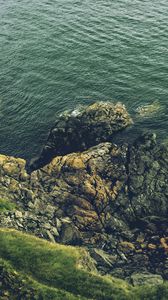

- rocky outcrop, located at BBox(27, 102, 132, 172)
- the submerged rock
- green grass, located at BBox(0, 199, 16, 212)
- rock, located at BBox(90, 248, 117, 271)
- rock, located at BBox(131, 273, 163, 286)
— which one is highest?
the submerged rock

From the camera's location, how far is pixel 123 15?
204 ft

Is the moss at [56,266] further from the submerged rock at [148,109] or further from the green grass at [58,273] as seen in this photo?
the submerged rock at [148,109]

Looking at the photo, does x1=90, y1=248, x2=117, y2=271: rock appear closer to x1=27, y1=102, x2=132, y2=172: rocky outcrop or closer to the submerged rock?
x1=27, y1=102, x2=132, y2=172: rocky outcrop

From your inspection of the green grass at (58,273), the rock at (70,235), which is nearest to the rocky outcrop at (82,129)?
the rock at (70,235)

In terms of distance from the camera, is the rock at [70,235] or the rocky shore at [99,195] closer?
the rocky shore at [99,195]

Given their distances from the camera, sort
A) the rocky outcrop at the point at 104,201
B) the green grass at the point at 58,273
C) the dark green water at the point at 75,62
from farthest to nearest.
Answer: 1. the dark green water at the point at 75,62
2. the rocky outcrop at the point at 104,201
3. the green grass at the point at 58,273

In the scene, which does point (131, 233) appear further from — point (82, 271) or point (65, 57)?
point (65, 57)

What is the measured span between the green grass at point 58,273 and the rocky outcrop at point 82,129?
10.1 m

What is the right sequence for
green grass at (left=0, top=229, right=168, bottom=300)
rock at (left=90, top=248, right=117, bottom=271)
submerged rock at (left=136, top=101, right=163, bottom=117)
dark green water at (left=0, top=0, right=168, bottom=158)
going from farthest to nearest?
dark green water at (left=0, top=0, right=168, bottom=158)
submerged rock at (left=136, top=101, right=163, bottom=117)
rock at (left=90, top=248, right=117, bottom=271)
green grass at (left=0, top=229, right=168, bottom=300)

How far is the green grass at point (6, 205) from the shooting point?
31.6m

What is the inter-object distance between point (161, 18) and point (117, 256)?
46719mm

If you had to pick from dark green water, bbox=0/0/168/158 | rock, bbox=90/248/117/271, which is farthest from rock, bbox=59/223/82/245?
dark green water, bbox=0/0/168/158

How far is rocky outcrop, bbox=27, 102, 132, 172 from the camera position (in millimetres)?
37125

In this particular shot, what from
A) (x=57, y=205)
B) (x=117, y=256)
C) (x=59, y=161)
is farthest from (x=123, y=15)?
(x=117, y=256)
